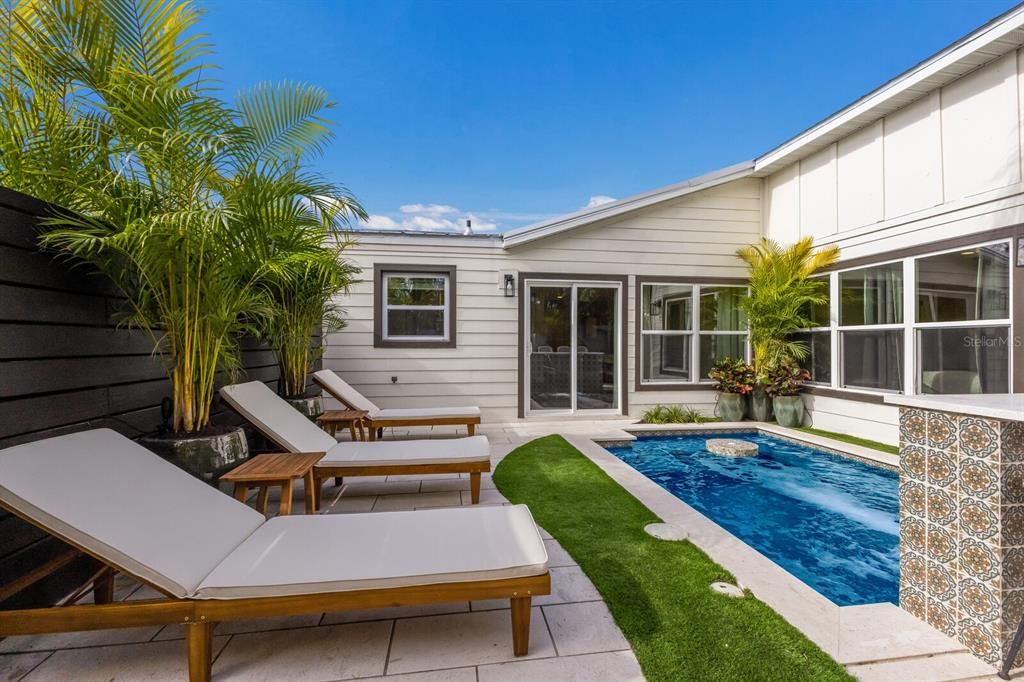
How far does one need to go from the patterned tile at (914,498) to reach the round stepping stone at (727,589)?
2.87 ft

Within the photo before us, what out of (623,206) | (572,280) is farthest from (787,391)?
(623,206)

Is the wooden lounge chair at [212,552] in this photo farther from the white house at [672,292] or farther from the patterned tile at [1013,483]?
the white house at [672,292]

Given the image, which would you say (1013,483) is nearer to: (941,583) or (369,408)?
(941,583)

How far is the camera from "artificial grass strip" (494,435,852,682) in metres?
1.71

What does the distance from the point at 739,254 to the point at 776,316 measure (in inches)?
53.4

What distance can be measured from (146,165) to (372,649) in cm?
267

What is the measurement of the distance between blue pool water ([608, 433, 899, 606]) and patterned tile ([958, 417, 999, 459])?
1292 mm

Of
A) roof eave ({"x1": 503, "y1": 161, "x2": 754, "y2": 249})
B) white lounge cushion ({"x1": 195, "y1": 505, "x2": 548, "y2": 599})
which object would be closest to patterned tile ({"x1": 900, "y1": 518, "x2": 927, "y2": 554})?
white lounge cushion ({"x1": 195, "y1": 505, "x2": 548, "y2": 599})

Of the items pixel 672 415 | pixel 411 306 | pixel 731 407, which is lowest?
pixel 672 415

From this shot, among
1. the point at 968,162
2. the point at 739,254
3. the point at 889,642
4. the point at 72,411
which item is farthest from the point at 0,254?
the point at 739,254

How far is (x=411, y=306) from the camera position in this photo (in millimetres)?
7160

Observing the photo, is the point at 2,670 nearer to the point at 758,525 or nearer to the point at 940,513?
the point at 940,513

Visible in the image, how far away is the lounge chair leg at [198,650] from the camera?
5.30ft

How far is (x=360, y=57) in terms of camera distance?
10.7 meters
